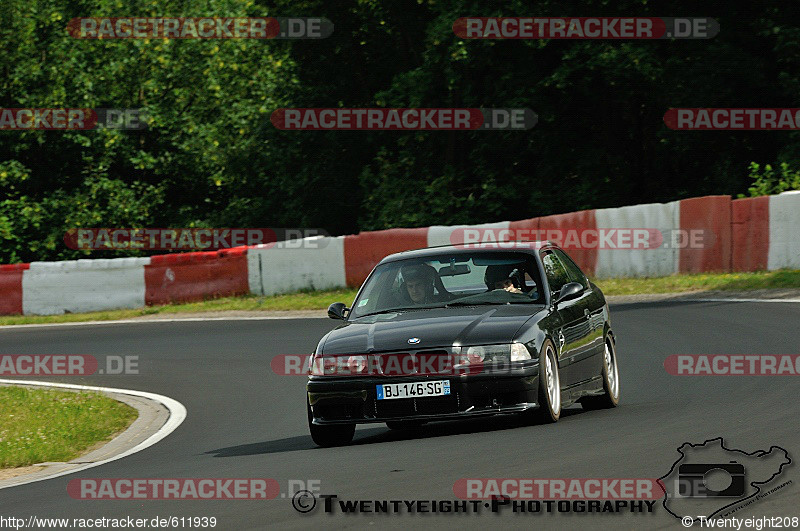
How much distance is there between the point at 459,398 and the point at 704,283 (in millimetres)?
13755

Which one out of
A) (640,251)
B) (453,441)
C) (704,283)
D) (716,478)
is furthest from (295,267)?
(716,478)

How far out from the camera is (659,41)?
3138 centimetres

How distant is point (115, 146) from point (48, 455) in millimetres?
25835

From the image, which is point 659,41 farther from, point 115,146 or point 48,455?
point 48,455

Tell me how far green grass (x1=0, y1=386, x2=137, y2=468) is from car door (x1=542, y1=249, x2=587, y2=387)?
4.01 metres

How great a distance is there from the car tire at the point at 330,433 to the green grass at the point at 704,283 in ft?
41.4

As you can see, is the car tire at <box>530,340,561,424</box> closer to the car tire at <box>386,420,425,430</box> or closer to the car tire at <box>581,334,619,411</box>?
the car tire at <box>386,420,425,430</box>

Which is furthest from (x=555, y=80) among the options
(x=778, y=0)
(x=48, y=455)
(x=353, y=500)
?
(x=353, y=500)

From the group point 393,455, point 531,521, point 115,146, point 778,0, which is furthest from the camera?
point 115,146

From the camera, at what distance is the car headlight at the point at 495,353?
9602mm

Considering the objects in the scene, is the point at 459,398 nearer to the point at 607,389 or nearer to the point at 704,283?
the point at 607,389

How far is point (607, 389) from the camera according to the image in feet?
37.5

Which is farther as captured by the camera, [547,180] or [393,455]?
[547,180]

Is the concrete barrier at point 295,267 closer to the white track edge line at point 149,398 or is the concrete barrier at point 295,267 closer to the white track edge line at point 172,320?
the white track edge line at point 172,320
